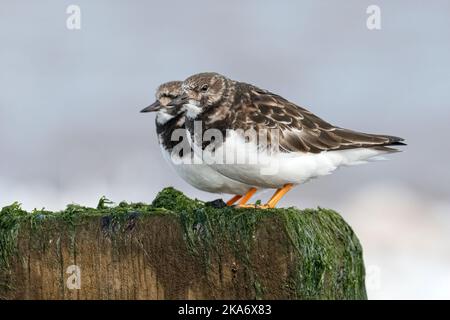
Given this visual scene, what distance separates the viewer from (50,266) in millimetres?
7121

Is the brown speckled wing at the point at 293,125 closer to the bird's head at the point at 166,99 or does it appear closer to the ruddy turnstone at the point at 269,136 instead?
the ruddy turnstone at the point at 269,136

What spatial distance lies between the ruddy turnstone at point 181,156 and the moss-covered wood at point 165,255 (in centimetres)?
524

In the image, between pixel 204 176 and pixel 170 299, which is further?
pixel 204 176

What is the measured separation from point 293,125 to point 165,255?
4.55 meters

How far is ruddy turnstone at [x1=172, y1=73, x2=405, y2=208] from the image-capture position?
10.3 m

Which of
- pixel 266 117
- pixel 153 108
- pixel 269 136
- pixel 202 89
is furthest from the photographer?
pixel 153 108

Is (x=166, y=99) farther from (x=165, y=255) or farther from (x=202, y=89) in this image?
(x=165, y=255)

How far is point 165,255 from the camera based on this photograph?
22.9ft

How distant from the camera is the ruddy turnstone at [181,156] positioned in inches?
508

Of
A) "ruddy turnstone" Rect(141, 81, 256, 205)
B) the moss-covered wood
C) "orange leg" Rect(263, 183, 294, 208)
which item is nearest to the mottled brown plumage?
"orange leg" Rect(263, 183, 294, 208)

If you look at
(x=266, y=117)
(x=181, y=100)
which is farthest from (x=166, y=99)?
(x=266, y=117)

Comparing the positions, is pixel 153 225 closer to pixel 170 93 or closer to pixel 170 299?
pixel 170 299
